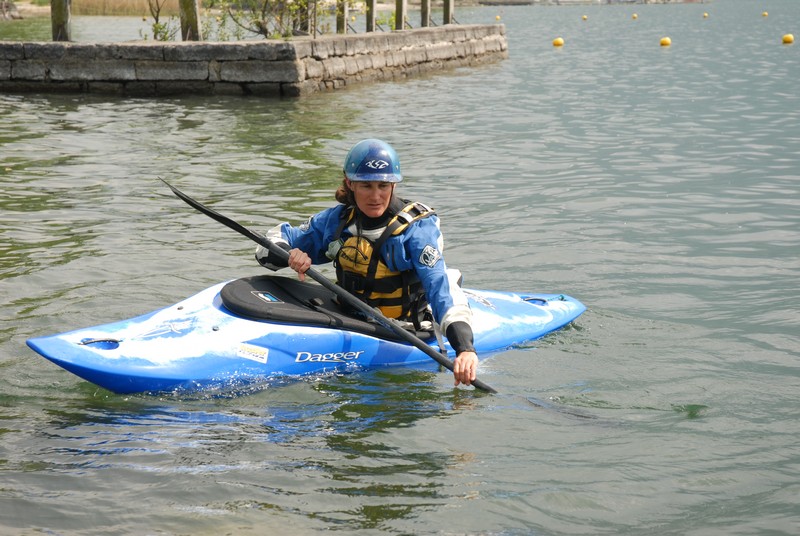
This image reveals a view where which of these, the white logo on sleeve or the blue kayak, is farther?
the white logo on sleeve

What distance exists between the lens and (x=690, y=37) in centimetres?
3419

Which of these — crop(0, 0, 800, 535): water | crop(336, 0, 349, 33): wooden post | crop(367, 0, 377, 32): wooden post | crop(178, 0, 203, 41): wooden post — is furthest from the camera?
crop(367, 0, 377, 32): wooden post

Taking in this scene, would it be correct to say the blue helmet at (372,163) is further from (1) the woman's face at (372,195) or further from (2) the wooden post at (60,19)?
(2) the wooden post at (60,19)

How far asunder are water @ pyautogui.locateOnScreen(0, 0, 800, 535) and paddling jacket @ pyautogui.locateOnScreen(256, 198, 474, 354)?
431 millimetres

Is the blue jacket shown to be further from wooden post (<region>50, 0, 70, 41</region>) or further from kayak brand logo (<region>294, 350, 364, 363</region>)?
wooden post (<region>50, 0, 70, 41</region>)

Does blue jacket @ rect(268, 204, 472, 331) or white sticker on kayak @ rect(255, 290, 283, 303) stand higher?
blue jacket @ rect(268, 204, 472, 331)

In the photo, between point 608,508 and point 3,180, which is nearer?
point 608,508

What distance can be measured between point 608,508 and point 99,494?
1.99 m

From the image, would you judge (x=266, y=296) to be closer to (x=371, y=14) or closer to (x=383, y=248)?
(x=383, y=248)

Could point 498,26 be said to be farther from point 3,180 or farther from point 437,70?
point 3,180

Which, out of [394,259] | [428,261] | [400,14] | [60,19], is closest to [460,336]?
[428,261]

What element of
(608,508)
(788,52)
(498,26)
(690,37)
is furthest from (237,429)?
(690,37)

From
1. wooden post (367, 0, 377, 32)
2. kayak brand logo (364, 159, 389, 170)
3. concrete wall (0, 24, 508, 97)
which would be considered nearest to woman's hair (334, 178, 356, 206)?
kayak brand logo (364, 159, 389, 170)

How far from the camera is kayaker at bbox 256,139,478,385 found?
507 cm
